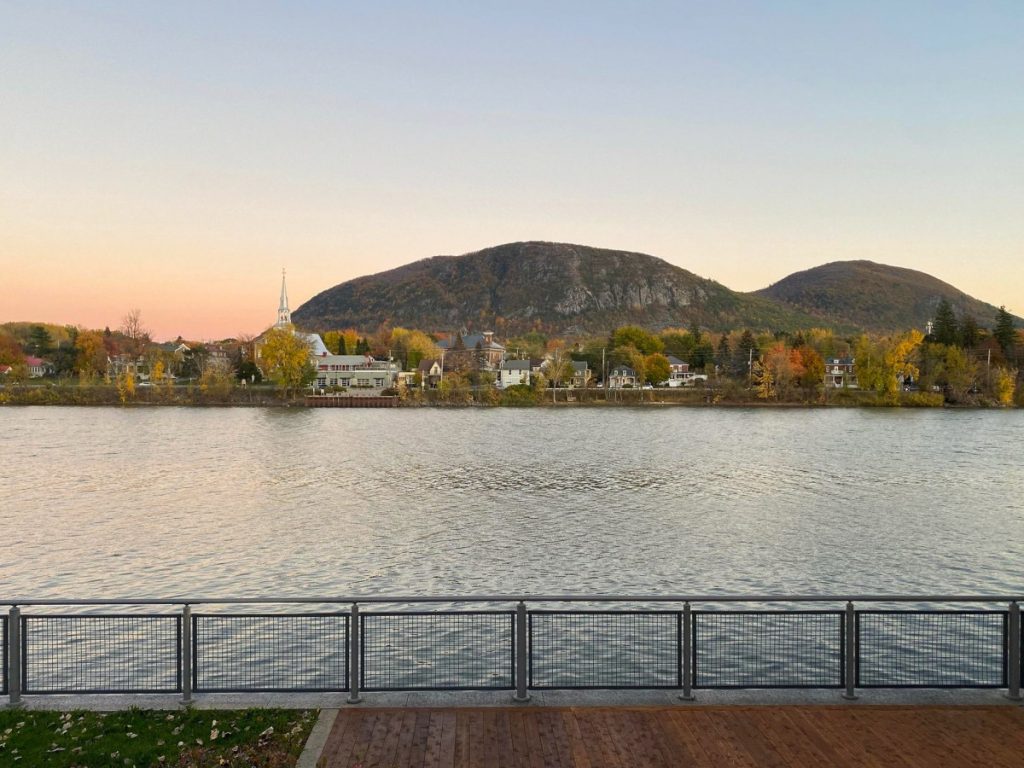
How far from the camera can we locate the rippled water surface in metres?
27.6

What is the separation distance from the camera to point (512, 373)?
192 m

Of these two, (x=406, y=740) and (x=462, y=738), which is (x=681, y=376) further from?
(x=406, y=740)

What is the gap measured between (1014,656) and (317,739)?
975 cm

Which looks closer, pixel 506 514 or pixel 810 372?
pixel 506 514

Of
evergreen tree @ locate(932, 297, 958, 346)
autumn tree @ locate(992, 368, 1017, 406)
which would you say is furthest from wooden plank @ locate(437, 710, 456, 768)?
evergreen tree @ locate(932, 297, 958, 346)

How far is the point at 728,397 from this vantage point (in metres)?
157

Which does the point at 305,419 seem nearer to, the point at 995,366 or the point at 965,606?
the point at 965,606

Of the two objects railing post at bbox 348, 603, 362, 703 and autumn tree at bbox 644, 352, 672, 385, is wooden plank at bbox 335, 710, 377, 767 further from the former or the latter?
autumn tree at bbox 644, 352, 672, 385

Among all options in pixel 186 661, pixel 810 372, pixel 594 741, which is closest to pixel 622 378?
pixel 810 372

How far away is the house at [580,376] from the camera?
17175 cm

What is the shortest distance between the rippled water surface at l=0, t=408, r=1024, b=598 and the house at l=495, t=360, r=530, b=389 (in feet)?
315

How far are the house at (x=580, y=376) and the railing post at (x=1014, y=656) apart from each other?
156001 millimetres

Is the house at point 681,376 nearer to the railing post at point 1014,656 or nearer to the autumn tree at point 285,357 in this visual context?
the autumn tree at point 285,357

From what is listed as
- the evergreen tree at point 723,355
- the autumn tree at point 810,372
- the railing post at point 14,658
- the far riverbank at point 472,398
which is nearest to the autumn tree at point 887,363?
the far riverbank at point 472,398
